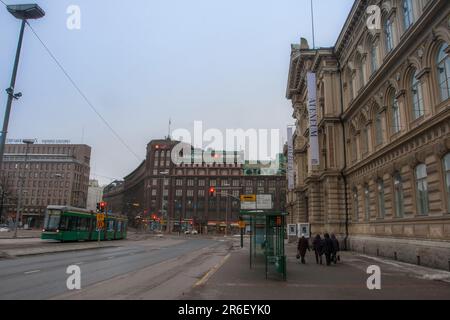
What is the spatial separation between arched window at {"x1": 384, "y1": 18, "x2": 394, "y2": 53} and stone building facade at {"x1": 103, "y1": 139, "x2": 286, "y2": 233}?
9836 centimetres

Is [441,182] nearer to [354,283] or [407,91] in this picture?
[407,91]

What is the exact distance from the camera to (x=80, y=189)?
470 feet

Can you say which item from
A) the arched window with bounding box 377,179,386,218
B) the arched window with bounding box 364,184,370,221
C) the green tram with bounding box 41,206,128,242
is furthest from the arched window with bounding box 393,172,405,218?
the green tram with bounding box 41,206,128,242

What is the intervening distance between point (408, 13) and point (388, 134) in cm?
720

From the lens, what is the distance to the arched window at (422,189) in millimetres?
19516

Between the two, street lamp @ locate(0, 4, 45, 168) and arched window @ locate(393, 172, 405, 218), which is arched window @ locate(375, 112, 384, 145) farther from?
street lamp @ locate(0, 4, 45, 168)

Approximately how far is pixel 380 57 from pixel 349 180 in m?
11.9

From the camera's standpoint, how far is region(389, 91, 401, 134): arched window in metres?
23.1

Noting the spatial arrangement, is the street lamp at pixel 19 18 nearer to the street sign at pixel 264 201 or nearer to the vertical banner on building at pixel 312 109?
the street sign at pixel 264 201

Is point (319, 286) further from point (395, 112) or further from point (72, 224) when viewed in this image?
point (72, 224)

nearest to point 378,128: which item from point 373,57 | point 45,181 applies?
point 373,57

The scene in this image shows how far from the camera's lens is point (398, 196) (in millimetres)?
23250
